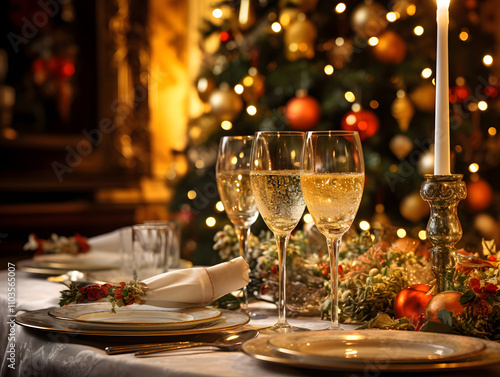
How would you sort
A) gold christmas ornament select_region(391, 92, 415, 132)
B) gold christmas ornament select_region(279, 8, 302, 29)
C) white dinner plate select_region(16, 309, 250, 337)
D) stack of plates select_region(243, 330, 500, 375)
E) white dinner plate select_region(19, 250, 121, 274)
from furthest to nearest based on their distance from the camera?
gold christmas ornament select_region(279, 8, 302, 29), gold christmas ornament select_region(391, 92, 415, 132), white dinner plate select_region(19, 250, 121, 274), white dinner plate select_region(16, 309, 250, 337), stack of plates select_region(243, 330, 500, 375)

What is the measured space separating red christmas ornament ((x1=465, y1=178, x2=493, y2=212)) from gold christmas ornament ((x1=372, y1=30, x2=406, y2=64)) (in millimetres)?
648

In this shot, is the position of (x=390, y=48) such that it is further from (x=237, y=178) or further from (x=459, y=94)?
(x=237, y=178)

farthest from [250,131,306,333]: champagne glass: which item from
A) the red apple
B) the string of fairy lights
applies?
the string of fairy lights

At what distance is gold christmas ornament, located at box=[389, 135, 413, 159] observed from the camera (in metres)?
2.99

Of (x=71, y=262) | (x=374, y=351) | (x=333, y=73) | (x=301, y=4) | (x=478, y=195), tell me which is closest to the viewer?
(x=374, y=351)

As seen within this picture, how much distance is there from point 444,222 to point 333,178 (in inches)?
7.1

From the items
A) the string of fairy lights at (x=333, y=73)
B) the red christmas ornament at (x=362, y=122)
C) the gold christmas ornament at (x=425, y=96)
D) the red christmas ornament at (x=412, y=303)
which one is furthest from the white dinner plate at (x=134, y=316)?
the gold christmas ornament at (x=425, y=96)

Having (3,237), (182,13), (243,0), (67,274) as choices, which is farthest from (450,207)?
(182,13)

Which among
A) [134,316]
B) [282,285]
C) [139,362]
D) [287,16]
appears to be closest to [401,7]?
[287,16]

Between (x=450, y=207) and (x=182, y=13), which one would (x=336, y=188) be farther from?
(x=182, y=13)

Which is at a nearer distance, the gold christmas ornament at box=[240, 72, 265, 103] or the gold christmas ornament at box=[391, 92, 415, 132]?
the gold christmas ornament at box=[391, 92, 415, 132]

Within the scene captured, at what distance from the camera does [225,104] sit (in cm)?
321

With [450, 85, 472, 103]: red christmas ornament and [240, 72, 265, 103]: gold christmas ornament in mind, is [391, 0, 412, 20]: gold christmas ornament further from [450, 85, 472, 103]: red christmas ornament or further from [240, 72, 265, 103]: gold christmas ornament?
[240, 72, 265, 103]: gold christmas ornament

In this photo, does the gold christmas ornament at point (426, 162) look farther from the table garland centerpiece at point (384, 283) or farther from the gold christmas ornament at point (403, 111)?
the table garland centerpiece at point (384, 283)
